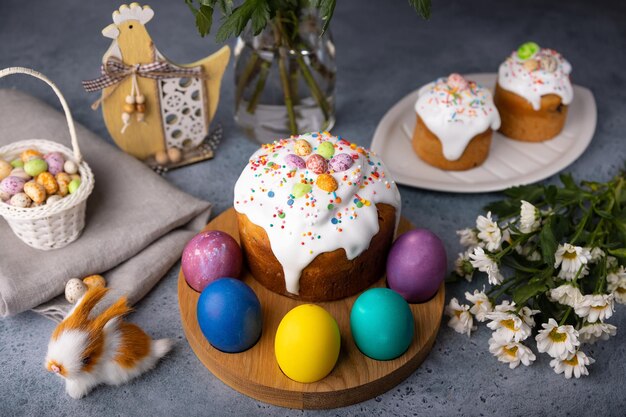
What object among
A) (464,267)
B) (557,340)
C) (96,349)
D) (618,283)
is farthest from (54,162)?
(618,283)

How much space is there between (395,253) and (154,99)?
0.85 m

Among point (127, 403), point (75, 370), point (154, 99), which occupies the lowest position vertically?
point (127, 403)

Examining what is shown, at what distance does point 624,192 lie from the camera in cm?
184

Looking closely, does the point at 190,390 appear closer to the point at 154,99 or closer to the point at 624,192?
the point at 154,99

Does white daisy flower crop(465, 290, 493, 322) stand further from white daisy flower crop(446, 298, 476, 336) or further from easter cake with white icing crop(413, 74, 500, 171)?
easter cake with white icing crop(413, 74, 500, 171)

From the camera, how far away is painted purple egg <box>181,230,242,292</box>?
5.23 ft

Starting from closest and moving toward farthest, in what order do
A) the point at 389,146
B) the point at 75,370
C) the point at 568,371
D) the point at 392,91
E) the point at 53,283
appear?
the point at 75,370 → the point at 568,371 → the point at 53,283 → the point at 389,146 → the point at 392,91

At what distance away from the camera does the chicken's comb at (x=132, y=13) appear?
1.81m

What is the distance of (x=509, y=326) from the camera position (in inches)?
59.8

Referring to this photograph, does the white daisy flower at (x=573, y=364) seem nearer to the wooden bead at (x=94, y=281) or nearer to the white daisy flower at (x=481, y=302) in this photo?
the white daisy flower at (x=481, y=302)

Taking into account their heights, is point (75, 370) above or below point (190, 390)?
above

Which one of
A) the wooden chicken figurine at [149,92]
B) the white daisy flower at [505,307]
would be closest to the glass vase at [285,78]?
the wooden chicken figurine at [149,92]

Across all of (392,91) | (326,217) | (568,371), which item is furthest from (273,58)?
(568,371)

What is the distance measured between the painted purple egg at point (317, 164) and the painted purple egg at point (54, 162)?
0.64m
